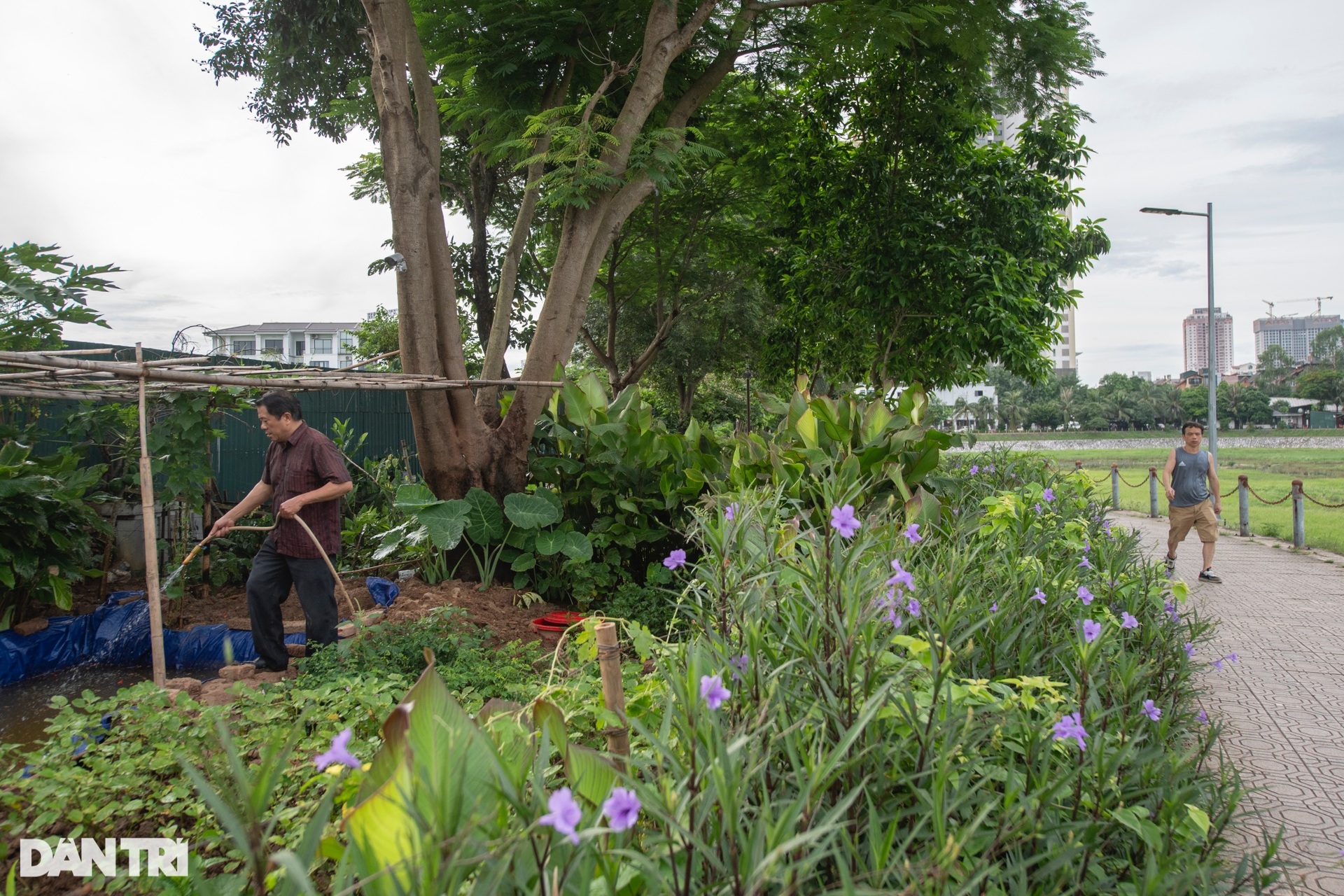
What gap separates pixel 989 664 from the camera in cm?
232

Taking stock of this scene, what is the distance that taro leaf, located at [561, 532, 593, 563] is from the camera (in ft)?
20.1

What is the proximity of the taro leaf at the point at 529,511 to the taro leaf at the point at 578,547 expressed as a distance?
182 millimetres

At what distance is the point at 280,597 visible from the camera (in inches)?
193

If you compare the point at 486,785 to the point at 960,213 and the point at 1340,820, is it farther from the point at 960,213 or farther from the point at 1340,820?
the point at 960,213

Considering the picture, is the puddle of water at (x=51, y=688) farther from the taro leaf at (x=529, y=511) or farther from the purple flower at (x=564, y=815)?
the purple flower at (x=564, y=815)

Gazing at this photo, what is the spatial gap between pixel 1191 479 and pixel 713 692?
874cm

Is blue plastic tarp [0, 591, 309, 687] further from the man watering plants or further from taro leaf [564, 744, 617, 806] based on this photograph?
taro leaf [564, 744, 617, 806]

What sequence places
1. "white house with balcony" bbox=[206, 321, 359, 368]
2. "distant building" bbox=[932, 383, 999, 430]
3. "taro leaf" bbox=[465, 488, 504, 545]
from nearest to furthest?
1. "taro leaf" bbox=[465, 488, 504, 545]
2. "distant building" bbox=[932, 383, 999, 430]
3. "white house with balcony" bbox=[206, 321, 359, 368]

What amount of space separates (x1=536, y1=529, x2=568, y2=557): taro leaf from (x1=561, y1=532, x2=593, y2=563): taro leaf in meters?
0.03

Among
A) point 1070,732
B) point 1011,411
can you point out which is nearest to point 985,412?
point 1011,411

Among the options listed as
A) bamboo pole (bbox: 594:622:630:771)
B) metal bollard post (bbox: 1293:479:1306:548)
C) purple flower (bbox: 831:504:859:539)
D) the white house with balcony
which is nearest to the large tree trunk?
bamboo pole (bbox: 594:622:630:771)

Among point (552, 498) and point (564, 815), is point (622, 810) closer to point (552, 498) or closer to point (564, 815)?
point (564, 815)

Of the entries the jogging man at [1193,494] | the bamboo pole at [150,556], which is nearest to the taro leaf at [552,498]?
the bamboo pole at [150,556]

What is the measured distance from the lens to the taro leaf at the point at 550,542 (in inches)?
242
